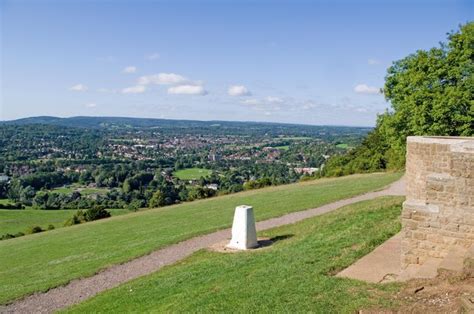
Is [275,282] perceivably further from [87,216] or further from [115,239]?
[87,216]

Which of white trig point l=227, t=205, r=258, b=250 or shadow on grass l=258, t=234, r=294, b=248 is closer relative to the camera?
white trig point l=227, t=205, r=258, b=250

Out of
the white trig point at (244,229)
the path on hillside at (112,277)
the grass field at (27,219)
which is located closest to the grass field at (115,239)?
the path on hillside at (112,277)

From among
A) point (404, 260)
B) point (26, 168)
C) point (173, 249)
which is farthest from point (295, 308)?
point (26, 168)

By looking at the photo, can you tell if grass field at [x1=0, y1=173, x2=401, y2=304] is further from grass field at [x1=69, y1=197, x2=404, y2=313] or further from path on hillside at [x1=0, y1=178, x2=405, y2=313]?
grass field at [x1=69, y1=197, x2=404, y2=313]

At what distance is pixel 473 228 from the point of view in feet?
28.0

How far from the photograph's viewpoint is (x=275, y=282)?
29.2 feet

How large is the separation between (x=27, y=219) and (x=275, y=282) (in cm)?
4547

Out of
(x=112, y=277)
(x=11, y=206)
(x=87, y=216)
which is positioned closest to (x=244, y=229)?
(x=112, y=277)

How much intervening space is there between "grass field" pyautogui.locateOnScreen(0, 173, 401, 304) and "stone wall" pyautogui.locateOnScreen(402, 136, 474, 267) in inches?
399

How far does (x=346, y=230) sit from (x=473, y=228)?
15.8 feet

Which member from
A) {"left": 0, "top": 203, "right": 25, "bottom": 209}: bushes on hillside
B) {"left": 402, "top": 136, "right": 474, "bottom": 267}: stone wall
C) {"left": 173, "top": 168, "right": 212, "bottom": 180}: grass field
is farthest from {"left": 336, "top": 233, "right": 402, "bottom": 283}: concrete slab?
{"left": 173, "top": 168, "right": 212, "bottom": 180}: grass field

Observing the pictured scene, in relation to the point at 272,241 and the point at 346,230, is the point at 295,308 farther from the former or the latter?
the point at 272,241

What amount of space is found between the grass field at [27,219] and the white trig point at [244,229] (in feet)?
100

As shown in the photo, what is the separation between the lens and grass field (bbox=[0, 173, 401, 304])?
15594mm
